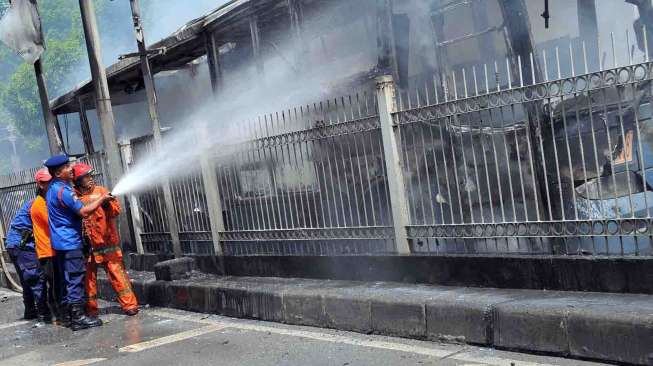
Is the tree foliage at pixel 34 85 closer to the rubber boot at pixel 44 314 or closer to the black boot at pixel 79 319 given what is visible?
the rubber boot at pixel 44 314

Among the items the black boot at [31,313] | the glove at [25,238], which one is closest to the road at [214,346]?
the black boot at [31,313]

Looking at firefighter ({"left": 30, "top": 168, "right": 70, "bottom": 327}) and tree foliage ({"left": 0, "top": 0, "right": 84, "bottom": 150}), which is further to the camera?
Result: tree foliage ({"left": 0, "top": 0, "right": 84, "bottom": 150})

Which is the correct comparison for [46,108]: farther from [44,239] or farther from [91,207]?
[91,207]

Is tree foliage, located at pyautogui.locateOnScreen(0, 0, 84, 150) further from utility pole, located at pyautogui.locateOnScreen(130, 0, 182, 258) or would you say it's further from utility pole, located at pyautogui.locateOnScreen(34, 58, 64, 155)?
utility pole, located at pyautogui.locateOnScreen(130, 0, 182, 258)

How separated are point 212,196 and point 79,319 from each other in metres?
2.02

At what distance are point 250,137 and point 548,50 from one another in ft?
12.5

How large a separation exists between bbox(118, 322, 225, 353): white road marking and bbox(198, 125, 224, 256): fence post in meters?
1.75

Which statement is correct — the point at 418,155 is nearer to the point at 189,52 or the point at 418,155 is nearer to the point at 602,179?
the point at 602,179

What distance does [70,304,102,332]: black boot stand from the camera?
7.00 meters

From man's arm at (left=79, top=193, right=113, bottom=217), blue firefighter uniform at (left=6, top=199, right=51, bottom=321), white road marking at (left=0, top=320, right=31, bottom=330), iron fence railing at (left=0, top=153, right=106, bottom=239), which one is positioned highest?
iron fence railing at (left=0, top=153, right=106, bottom=239)

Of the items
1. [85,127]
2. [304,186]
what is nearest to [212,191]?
[304,186]

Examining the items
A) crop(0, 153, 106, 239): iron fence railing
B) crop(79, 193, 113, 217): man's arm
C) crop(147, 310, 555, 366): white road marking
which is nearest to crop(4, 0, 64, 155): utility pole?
crop(0, 153, 106, 239): iron fence railing

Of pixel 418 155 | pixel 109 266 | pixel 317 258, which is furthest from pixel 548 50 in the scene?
pixel 109 266

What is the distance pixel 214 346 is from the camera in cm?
Answer: 564
